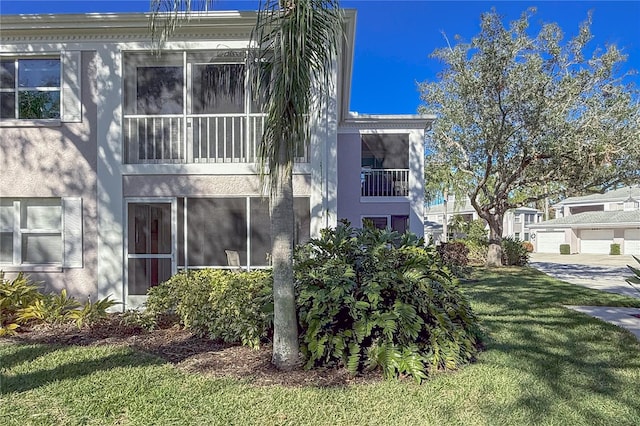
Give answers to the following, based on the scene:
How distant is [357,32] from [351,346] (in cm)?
648

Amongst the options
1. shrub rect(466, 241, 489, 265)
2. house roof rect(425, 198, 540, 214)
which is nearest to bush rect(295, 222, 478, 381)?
shrub rect(466, 241, 489, 265)

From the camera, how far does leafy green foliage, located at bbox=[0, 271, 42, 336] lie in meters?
6.85

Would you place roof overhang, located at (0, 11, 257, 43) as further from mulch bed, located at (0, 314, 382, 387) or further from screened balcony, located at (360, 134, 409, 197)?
screened balcony, located at (360, 134, 409, 197)

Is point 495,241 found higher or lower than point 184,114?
lower

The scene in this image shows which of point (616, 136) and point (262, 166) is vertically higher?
point (616, 136)

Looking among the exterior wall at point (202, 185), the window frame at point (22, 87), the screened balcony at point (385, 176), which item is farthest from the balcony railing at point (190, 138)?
the screened balcony at point (385, 176)

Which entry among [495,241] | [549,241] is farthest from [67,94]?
[549,241]

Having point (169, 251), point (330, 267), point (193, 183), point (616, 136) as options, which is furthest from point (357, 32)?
point (616, 136)

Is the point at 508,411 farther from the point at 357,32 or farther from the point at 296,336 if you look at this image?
the point at 357,32

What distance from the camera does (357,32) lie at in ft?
27.1

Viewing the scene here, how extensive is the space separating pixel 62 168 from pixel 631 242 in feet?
123

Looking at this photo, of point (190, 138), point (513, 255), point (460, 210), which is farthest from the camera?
point (460, 210)

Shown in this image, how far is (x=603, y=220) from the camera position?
106 feet

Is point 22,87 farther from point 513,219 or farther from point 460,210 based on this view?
point 513,219
